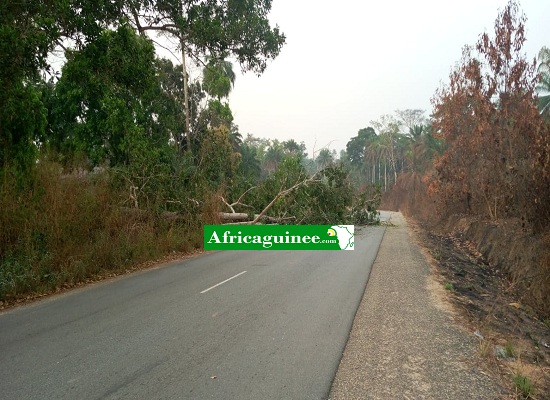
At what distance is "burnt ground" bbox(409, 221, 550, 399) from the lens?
13.9 ft

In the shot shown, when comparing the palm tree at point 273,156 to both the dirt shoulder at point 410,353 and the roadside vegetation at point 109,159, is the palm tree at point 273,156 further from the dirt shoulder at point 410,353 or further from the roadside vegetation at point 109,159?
the dirt shoulder at point 410,353

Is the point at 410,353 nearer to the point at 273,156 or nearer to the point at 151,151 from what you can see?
the point at 151,151

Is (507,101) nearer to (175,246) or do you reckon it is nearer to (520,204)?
(520,204)

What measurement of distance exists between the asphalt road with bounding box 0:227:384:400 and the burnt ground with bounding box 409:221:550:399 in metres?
1.80

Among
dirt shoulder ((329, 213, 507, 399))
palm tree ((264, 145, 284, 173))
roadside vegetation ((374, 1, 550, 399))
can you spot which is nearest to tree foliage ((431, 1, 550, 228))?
roadside vegetation ((374, 1, 550, 399))

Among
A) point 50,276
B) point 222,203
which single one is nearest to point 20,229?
point 50,276

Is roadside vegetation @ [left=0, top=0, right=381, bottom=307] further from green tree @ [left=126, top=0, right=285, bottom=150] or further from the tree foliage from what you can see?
the tree foliage

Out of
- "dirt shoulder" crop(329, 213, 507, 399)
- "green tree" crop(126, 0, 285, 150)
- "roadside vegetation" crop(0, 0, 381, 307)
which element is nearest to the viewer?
"dirt shoulder" crop(329, 213, 507, 399)

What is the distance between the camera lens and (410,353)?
4801mm

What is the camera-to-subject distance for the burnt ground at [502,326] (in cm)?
425

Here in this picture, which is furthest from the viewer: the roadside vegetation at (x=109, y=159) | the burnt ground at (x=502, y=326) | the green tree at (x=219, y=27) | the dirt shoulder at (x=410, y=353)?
the green tree at (x=219, y=27)

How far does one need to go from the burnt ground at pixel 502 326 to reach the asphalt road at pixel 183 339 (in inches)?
71.0

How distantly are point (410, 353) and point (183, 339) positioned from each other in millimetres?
2930

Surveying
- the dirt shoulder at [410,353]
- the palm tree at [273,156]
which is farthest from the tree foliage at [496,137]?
the palm tree at [273,156]
